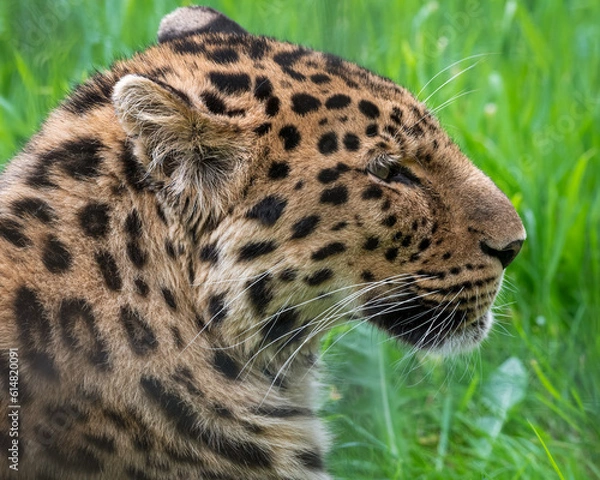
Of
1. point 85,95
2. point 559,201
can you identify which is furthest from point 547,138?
point 85,95

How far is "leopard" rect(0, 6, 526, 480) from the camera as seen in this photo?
12.4ft

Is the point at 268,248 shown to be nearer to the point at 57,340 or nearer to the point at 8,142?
the point at 57,340

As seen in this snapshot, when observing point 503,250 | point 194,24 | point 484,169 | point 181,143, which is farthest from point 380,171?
point 484,169

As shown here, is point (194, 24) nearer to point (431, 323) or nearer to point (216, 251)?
point (216, 251)

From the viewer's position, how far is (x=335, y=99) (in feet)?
13.7

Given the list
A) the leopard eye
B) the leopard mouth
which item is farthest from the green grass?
the leopard eye

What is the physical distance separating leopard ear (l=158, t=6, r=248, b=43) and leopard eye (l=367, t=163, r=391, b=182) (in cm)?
102

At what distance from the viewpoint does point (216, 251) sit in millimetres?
4008

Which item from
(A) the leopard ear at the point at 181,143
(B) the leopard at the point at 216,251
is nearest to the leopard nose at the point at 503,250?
(B) the leopard at the point at 216,251

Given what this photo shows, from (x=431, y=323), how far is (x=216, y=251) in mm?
1108

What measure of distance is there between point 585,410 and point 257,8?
4.39m

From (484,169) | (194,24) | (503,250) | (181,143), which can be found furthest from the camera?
(484,169)

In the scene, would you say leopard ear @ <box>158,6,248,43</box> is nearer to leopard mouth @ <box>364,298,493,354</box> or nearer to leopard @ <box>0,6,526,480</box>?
leopard @ <box>0,6,526,480</box>

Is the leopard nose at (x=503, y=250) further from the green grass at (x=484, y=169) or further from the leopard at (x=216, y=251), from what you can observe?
the green grass at (x=484, y=169)
